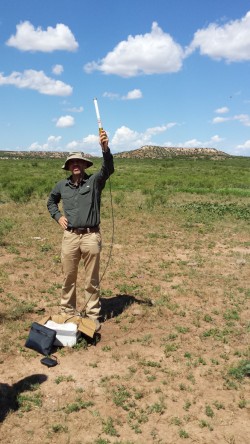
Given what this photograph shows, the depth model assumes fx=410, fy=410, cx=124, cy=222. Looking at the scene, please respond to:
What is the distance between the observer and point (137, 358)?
5809 mm

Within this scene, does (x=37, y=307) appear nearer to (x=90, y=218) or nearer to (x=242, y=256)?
(x=90, y=218)

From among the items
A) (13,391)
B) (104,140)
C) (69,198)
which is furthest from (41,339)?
(104,140)

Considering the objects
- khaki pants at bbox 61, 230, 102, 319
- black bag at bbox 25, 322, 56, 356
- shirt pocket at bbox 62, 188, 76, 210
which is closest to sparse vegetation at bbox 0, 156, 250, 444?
black bag at bbox 25, 322, 56, 356

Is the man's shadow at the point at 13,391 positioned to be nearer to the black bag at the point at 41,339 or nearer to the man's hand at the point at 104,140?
the black bag at the point at 41,339

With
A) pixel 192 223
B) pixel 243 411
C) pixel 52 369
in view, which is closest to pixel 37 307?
pixel 52 369

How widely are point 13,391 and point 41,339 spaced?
0.94 metres

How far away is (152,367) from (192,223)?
1099 cm

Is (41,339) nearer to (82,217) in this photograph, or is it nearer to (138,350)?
(138,350)

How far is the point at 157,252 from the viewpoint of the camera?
11.8 meters

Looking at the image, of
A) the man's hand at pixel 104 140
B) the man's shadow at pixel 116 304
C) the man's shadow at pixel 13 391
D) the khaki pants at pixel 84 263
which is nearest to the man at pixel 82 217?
the khaki pants at pixel 84 263

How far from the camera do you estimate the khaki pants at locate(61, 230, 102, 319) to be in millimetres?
6219

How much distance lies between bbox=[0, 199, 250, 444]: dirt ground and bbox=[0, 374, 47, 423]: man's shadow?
0.01 meters

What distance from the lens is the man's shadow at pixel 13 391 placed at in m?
4.59

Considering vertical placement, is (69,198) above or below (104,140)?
below
